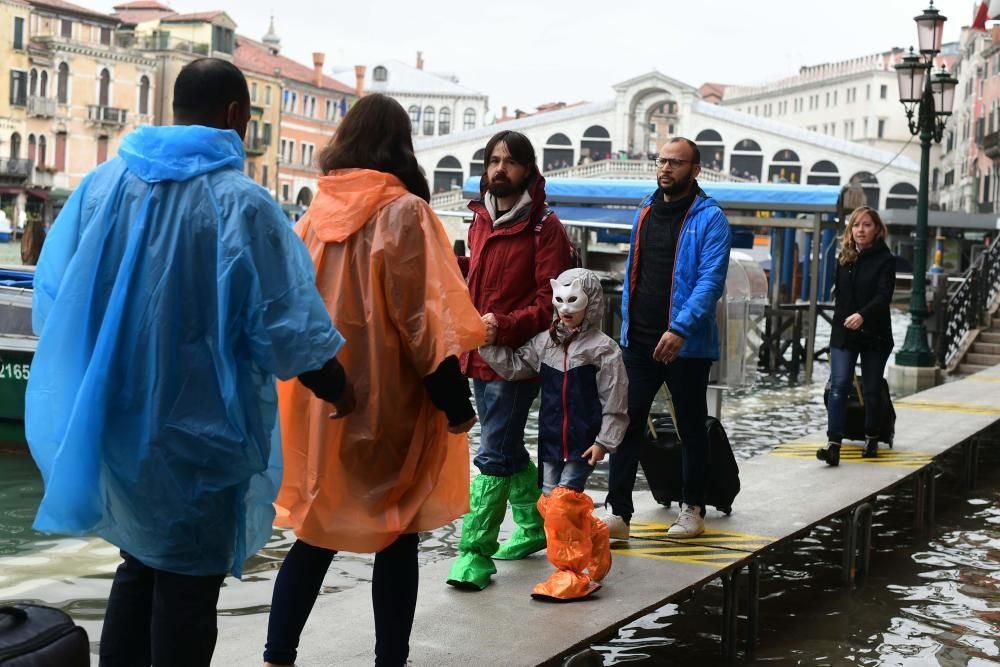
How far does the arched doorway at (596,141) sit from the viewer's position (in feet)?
336

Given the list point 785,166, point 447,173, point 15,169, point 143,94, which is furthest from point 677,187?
point 447,173

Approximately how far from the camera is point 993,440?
40.6 ft

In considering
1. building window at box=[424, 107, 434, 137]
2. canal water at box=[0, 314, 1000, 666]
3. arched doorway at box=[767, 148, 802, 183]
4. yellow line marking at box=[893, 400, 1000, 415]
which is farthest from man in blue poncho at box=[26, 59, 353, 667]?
building window at box=[424, 107, 434, 137]

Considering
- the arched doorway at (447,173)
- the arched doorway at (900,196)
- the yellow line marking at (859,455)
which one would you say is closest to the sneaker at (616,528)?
the yellow line marking at (859,455)

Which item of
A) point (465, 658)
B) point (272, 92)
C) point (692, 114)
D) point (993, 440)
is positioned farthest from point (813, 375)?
point (692, 114)

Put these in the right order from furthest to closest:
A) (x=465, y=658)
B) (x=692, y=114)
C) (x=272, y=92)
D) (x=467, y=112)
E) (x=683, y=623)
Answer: (x=467, y=112)
(x=692, y=114)
(x=272, y=92)
(x=683, y=623)
(x=465, y=658)

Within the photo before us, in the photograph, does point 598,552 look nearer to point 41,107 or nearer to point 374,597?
point 374,597

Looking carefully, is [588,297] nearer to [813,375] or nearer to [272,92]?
[813,375]

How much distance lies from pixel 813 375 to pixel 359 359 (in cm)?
1544

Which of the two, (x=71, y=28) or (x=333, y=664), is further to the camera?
(x=71, y=28)

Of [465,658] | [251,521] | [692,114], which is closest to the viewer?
[251,521]

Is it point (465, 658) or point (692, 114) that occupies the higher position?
point (692, 114)

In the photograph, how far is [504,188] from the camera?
16.6ft

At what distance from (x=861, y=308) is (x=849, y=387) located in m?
0.47
